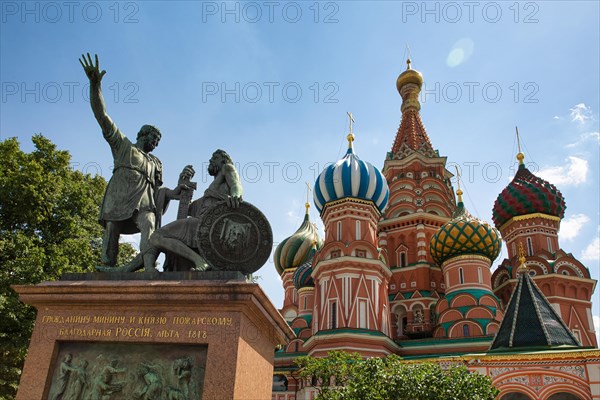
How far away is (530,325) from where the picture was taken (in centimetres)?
2208

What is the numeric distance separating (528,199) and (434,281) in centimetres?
824

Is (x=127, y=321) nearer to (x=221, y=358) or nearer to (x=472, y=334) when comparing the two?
(x=221, y=358)

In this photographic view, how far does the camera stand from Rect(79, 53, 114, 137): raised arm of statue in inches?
294

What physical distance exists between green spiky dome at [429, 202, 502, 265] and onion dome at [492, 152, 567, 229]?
4.36 m

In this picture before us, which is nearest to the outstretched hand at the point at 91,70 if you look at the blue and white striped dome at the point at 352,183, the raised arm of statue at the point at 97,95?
the raised arm of statue at the point at 97,95

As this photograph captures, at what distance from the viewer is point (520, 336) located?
2189cm

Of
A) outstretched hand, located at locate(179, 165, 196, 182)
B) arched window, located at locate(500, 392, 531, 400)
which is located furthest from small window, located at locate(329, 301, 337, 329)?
outstretched hand, located at locate(179, 165, 196, 182)

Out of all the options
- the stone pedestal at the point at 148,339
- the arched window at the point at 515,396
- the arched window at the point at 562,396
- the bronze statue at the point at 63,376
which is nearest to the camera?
the stone pedestal at the point at 148,339

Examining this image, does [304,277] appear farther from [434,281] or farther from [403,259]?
[434,281]

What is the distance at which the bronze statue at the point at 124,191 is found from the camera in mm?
7570

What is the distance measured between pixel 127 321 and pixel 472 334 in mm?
26033

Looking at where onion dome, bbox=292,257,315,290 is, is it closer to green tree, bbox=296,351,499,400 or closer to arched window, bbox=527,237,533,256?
arched window, bbox=527,237,533,256

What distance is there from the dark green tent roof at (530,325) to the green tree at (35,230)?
51.6 feet

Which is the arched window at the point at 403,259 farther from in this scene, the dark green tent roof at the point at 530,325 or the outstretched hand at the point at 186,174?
the outstretched hand at the point at 186,174
